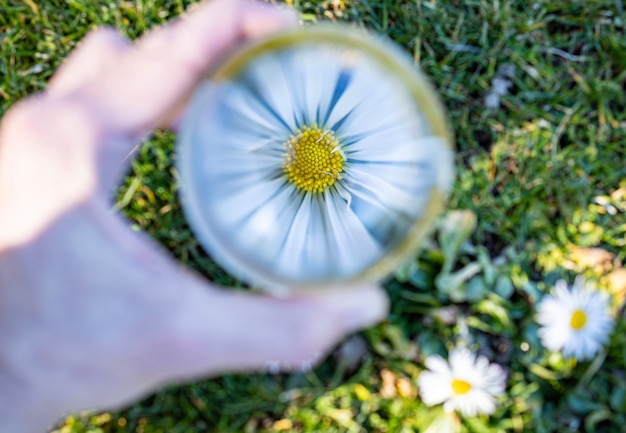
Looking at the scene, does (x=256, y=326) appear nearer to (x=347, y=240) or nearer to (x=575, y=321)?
(x=347, y=240)

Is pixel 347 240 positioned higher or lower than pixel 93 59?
lower

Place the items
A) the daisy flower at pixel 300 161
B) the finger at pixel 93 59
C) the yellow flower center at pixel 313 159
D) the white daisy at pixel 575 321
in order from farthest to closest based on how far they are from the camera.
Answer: the white daisy at pixel 575 321 → the yellow flower center at pixel 313 159 → the finger at pixel 93 59 → the daisy flower at pixel 300 161

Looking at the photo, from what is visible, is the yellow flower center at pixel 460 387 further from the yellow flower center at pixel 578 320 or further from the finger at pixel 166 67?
the finger at pixel 166 67

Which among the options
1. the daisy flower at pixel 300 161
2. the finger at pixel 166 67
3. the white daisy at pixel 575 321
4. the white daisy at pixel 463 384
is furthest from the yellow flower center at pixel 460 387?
the finger at pixel 166 67

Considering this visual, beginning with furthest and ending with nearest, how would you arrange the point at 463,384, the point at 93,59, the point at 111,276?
the point at 463,384 < the point at 93,59 < the point at 111,276

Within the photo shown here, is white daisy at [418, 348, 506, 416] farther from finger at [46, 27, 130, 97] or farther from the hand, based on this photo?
finger at [46, 27, 130, 97]

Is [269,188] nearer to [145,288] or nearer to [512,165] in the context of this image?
[145,288]

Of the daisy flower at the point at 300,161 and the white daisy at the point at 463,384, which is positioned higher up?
the daisy flower at the point at 300,161

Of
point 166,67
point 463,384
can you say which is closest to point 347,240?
point 166,67
